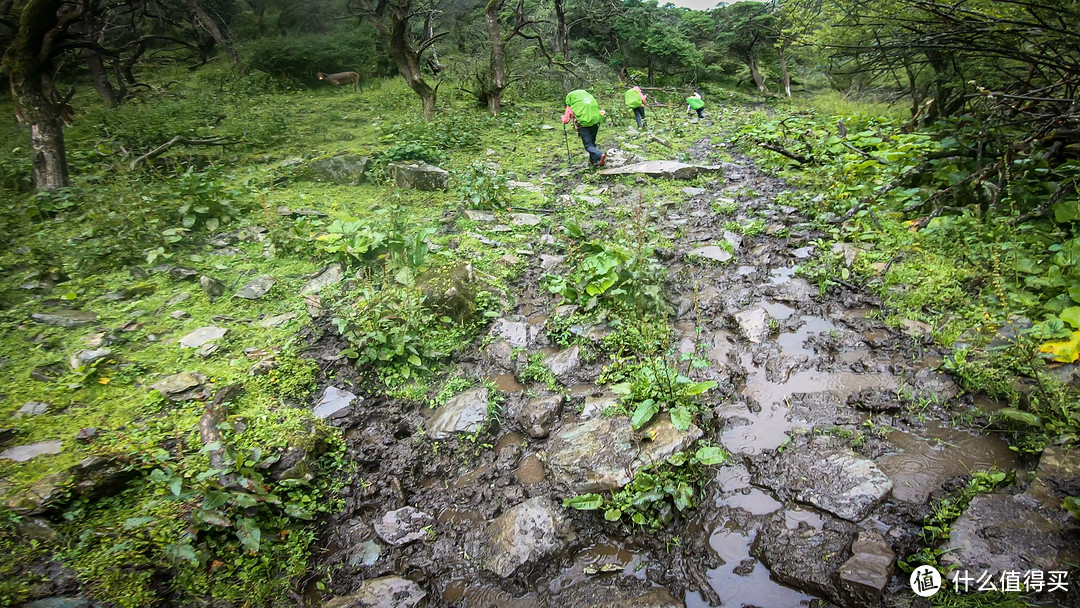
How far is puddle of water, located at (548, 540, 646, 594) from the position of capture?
8.74 feet

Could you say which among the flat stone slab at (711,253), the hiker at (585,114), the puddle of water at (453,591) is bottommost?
the puddle of water at (453,591)

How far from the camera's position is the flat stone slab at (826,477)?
285 cm

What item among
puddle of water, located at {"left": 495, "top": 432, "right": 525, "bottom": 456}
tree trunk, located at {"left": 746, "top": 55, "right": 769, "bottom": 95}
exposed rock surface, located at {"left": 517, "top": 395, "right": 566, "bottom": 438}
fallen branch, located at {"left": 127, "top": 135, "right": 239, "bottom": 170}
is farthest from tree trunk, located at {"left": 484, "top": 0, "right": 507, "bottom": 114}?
tree trunk, located at {"left": 746, "top": 55, "right": 769, "bottom": 95}

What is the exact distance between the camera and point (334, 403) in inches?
150

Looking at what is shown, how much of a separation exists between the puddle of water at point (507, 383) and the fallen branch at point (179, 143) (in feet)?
23.3

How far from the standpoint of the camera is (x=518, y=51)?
1667 centimetres

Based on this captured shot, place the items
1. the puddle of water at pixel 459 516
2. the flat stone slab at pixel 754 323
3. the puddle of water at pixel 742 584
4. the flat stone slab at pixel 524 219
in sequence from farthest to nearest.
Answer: the flat stone slab at pixel 524 219
the flat stone slab at pixel 754 323
the puddle of water at pixel 459 516
the puddle of water at pixel 742 584

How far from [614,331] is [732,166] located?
6307mm

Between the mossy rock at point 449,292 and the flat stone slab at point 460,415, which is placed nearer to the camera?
the flat stone slab at point 460,415

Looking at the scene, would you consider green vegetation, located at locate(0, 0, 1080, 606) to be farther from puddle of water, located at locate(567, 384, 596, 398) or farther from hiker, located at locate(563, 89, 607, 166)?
hiker, located at locate(563, 89, 607, 166)

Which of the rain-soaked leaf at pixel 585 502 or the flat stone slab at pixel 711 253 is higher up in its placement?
the flat stone slab at pixel 711 253

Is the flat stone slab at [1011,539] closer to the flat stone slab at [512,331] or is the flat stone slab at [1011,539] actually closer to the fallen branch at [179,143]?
the flat stone slab at [512,331]

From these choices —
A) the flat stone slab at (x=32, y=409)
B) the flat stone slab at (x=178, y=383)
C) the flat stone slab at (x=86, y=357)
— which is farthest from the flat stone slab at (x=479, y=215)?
the flat stone slab at (x=32, y=409)

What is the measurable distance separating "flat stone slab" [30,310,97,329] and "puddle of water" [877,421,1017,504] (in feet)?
21.1
